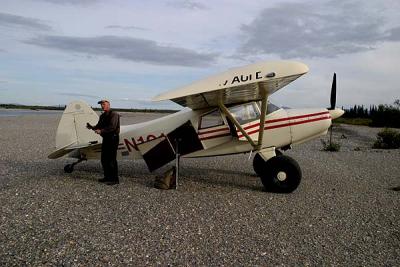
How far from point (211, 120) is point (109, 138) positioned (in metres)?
2.57

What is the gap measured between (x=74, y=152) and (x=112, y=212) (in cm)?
403

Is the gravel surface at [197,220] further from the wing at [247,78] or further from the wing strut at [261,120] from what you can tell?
the wing at [247,78]

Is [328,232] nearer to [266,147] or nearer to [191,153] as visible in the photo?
[266,147]

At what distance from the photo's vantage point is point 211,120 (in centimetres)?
987

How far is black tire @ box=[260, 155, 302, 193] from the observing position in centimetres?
888

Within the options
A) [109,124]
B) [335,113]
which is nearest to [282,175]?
[335,113]

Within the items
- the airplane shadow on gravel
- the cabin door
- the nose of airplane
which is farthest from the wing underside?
the airplane shadow on gravel

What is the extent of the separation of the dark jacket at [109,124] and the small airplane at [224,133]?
69cm

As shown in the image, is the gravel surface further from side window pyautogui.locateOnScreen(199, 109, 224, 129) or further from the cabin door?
side window pyautogui.locateOnScreen(199, 109, 224, 129)

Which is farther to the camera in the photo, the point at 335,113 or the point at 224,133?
the point at 335,113

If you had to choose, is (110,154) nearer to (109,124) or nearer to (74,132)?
(109,124)

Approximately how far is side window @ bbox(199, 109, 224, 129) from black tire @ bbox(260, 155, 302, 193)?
1.67 metres

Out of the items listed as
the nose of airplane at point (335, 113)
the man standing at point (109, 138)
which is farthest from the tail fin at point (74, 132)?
the nose of airplane at point (335, 113)

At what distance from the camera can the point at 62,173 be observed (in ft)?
36.9
